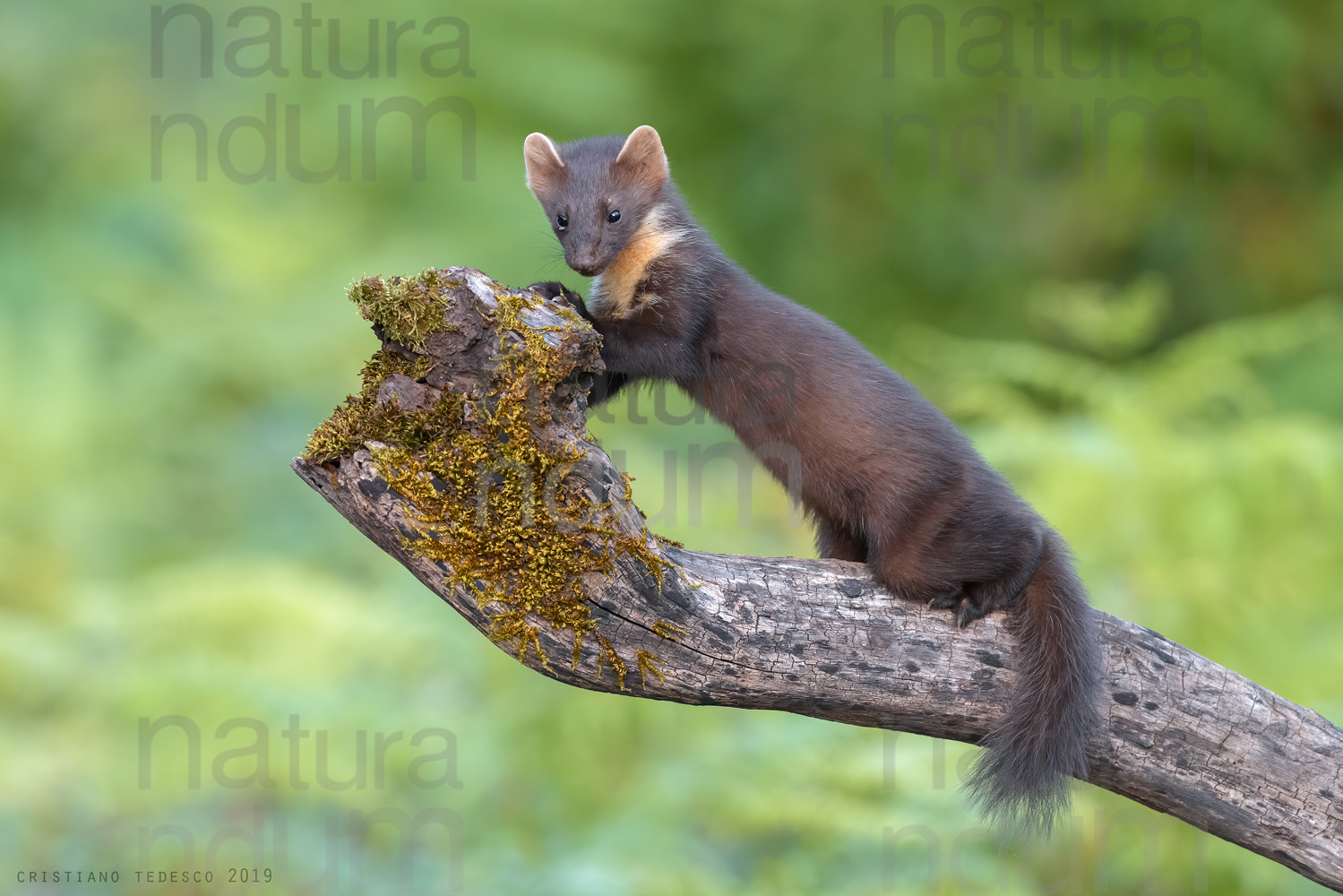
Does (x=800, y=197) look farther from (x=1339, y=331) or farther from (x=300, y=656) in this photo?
(x=300, y=656)

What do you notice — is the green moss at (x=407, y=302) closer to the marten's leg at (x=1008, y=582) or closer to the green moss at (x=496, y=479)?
the green moss at (x=496, y=479)

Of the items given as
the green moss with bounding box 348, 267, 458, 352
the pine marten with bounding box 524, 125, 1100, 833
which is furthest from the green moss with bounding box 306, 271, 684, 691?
the pine marten with bounding box 524, 125, 1100, 833

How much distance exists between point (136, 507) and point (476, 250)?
8.67ft

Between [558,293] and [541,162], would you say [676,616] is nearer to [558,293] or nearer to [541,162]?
[558,293]

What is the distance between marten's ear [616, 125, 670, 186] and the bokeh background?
0.89 m

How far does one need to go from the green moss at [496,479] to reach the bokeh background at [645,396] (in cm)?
169

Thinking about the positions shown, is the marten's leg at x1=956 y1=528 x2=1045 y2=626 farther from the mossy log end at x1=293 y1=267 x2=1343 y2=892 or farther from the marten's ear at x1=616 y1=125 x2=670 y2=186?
the marten's ear at x1=616 y1=125 x2=670 y2=186

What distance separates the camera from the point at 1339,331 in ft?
24.1

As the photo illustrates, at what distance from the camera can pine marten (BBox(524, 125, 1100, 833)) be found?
2.94 meters

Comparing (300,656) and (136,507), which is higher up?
(136,507)

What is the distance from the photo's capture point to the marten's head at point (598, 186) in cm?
320

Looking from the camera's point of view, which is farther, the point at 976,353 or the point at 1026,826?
the point at 976,353

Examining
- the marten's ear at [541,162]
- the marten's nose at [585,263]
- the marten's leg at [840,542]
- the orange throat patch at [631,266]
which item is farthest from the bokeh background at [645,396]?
→ the marten's leg at [840,542]

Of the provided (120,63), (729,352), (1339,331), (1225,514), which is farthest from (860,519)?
(120,63)
